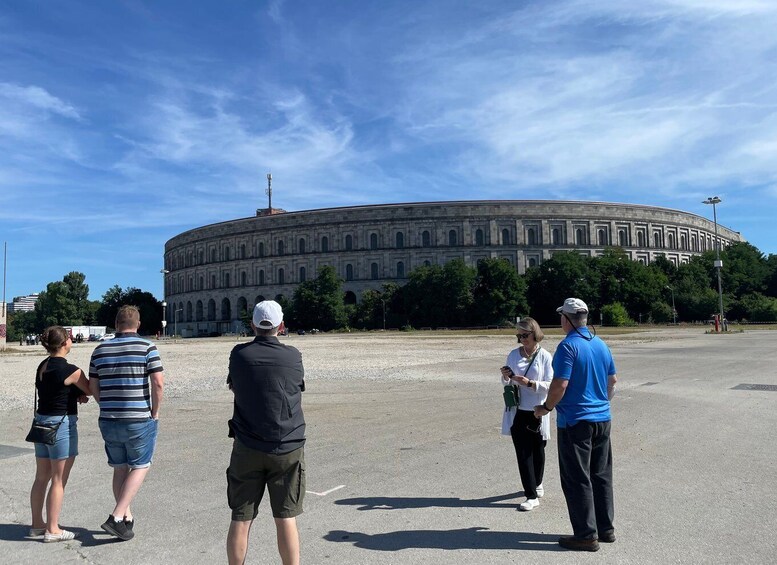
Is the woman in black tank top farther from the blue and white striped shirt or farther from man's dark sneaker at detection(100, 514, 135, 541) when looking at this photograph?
man's dark sneaker at detection(100, 514, 135, 541)

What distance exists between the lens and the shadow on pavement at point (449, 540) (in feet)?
16.5

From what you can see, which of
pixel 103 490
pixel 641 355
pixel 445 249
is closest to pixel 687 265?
pixel 445 249

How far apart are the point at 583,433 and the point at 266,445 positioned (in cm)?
263

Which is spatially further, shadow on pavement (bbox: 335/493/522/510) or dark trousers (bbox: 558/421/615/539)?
shadow on pavement (bbox: 335/493/522/510)

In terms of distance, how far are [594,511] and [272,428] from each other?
2865 millimetres

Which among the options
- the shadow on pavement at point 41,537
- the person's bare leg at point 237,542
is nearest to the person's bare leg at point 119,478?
the shadow on pavement at point 41,537

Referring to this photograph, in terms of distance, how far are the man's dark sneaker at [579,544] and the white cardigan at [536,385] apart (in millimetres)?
1283

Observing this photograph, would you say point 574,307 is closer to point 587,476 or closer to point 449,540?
point 587,476

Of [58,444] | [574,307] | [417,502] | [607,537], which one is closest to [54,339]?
[58,444]

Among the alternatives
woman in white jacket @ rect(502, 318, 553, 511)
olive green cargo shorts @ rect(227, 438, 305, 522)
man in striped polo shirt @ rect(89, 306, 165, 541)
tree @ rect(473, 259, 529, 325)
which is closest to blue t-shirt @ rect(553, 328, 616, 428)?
woman in white jacket @ rect(502, 318, 553, 511)

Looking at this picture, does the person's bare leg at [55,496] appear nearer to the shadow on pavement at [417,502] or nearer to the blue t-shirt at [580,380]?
the shadow on pavement at [417,502]

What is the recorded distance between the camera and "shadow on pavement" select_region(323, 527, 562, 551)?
5.02 metres

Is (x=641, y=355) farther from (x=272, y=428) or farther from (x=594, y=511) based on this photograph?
(x=272, y=428)

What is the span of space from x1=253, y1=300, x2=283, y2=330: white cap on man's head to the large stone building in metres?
108
